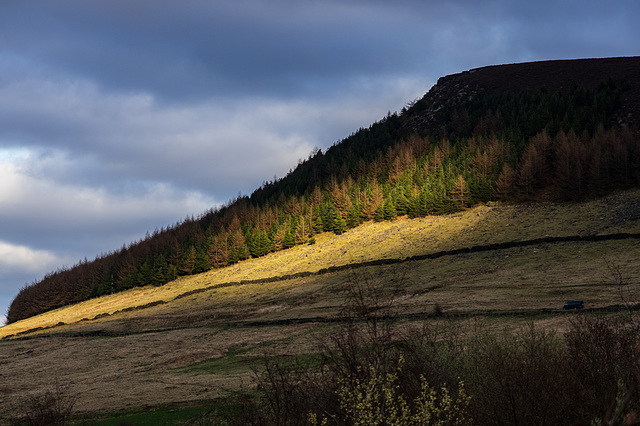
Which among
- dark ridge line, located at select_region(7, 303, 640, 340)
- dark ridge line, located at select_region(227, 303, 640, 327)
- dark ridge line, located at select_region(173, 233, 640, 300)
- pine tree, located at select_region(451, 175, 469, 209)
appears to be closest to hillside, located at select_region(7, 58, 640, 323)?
pine tree, located at select_region(451, 175, 469, 209)

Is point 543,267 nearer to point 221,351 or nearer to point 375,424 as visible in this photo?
point 221,351

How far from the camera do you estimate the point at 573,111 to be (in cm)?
14775

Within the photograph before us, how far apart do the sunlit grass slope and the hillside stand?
532 centimetres

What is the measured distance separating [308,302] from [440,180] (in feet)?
220

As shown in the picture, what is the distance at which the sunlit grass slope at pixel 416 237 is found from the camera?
89.3 m

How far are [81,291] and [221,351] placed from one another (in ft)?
396

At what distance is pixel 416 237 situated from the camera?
107 metres

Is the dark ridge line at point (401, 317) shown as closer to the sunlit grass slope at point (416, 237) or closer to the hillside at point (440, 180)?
the sunlit grass slope at point (416, 237)

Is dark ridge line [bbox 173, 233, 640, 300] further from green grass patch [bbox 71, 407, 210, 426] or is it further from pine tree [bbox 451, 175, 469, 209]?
green grass patch [bbox 71, 407, 210, 426]

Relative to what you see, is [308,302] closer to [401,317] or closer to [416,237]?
[401,317]

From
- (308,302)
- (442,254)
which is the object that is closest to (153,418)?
(308,302)

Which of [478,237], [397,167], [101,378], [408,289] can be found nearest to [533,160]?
[478,237]

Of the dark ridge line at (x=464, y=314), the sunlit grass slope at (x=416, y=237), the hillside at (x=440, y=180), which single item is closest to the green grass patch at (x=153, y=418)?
the dark ridge line at (x=464, y=314)

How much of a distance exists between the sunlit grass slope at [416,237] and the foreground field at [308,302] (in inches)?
17.0
